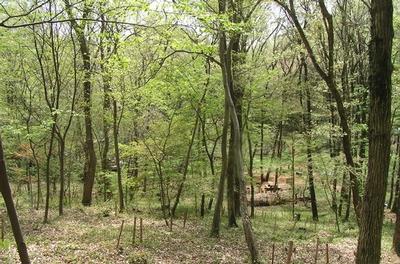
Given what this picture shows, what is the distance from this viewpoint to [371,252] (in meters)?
6.03

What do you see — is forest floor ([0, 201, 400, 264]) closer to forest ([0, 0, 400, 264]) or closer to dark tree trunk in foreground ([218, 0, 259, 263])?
forest ([0, 0, 400, 264])

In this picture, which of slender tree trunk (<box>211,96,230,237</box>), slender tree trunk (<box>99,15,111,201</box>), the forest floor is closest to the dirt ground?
the forest floor

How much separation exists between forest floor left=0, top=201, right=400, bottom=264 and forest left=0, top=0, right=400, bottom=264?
0.07 metres

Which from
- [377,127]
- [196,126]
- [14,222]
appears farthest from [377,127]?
[196,126]

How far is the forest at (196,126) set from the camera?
33.0 ft

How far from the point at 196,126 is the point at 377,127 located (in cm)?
1362

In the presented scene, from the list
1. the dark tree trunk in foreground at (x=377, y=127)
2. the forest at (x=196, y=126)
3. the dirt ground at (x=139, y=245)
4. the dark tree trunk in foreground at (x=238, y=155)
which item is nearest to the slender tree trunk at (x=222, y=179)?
the forest at (x=196, y=126)

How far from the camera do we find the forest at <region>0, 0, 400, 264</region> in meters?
10.0

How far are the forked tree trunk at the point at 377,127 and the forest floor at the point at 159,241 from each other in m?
6.53

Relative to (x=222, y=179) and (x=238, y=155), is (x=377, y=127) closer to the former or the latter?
(x=238, y=155)

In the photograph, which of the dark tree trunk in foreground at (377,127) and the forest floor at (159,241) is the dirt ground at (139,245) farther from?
the dark tree trunk in foreground at (377,127)

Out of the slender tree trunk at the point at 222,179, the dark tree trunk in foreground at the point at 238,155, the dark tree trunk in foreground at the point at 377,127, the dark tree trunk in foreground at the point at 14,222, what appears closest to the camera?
the dark tree trunk in foreground at the point at 14,222

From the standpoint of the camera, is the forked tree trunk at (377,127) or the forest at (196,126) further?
the forest at (196,126)

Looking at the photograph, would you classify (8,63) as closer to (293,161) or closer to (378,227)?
(293,161)
